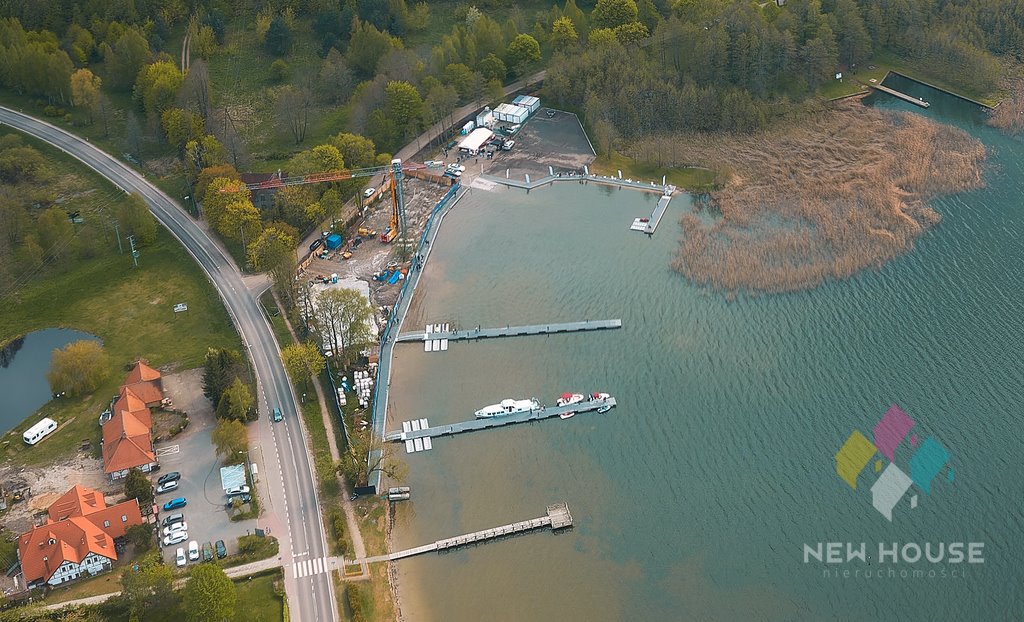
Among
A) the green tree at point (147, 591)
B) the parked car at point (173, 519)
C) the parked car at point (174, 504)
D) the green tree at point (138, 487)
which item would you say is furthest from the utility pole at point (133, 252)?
the green tree at point (147, 591)

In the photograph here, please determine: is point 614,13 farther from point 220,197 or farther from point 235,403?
point 235,403

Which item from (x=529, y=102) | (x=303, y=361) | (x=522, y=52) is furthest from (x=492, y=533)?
(x=522, y=52)

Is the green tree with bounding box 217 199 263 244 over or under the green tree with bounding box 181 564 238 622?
over

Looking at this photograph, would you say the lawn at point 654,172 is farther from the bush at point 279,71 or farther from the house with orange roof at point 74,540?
the house with orange roof at point 74,540

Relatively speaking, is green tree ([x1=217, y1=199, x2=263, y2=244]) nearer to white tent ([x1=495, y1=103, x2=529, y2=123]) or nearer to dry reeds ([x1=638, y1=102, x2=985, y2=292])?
white tent ([x1=495, y1=103, x2=529, y2=123])

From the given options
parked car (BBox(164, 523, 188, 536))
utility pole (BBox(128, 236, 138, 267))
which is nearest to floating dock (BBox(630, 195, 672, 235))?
utility pole (BBox(128, 236, 138, 267))

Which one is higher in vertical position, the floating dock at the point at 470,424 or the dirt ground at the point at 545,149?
the dirt ground at the point at 545,149

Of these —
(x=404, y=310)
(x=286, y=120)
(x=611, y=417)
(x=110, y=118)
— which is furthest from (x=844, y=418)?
(x=110, y=118)
